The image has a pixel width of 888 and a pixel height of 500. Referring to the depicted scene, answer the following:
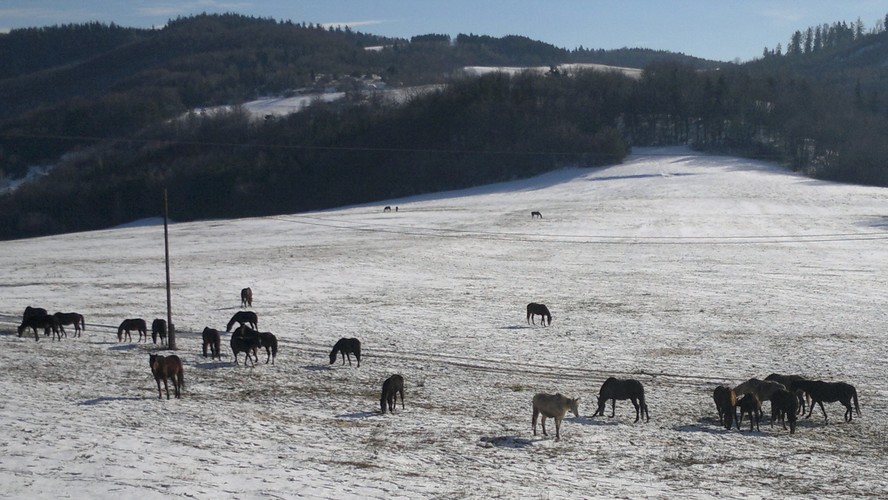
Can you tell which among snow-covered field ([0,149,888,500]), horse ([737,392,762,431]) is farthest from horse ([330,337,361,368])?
horse ([737,392,762,431])

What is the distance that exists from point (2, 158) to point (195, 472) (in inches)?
5955

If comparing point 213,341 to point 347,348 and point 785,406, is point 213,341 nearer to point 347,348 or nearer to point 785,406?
point 347,348

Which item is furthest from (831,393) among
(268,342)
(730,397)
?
(268,342)

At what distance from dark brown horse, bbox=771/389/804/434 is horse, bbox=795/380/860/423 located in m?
1.05

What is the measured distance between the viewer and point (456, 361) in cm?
2650

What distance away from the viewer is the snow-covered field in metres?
15.4

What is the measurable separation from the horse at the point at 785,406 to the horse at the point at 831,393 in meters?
Answer: 1.05

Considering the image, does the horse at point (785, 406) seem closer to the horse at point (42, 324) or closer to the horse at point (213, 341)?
the horse at point (213, 341)

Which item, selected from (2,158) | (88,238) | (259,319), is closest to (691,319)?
(259,319)

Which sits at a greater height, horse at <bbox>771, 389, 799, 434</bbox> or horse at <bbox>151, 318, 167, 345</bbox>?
horse at <bbox>151, 318, 167, 345</bbox>

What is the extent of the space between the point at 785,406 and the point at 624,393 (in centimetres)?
357

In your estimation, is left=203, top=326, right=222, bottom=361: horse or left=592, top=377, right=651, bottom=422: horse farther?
left=203, top=326, right=222, bottom=361: horse

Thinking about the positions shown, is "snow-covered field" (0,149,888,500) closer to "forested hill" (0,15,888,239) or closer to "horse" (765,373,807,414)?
"horse" (765,373,807,414)

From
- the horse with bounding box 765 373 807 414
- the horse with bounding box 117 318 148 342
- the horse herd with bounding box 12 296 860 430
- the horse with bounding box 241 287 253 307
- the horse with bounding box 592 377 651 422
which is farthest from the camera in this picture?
the horse with bounding box 241 287 253 307
